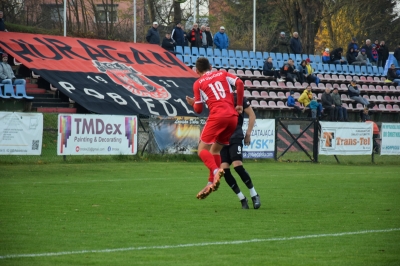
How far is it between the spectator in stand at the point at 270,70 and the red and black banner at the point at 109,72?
12.7 feet

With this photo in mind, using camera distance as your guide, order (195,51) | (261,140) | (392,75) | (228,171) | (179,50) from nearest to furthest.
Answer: (228,171) → (261,140) → (195,51) → (179,50) → (392,75)

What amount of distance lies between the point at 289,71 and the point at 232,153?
25.6 meters

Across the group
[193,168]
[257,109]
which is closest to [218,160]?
[193,168]

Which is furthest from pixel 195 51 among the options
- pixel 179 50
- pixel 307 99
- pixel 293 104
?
pixel 307 99

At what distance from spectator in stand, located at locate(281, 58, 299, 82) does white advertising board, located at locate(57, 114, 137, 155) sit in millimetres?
14379

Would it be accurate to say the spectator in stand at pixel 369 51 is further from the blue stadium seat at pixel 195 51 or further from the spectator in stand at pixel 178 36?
the spectator in stand at pixel 178 36

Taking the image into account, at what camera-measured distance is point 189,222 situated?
33.6ft

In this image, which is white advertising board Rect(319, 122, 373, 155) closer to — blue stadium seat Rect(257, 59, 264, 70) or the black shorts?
blue stadium seat Rect(257, 59, 264, 70)

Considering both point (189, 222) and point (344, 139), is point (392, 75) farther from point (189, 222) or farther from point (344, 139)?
point (189, 222)

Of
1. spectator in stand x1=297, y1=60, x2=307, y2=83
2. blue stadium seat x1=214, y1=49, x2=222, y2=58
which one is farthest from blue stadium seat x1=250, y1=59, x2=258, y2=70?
spectator in stand x1=297, y1=60, x2=307, y2=83

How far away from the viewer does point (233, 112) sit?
11.6m

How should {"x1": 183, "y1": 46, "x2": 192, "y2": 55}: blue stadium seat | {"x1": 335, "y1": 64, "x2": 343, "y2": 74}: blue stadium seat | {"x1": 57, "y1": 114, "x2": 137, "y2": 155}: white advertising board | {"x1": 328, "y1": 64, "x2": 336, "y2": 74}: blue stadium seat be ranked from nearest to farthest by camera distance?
1. {"x1": 57, "y1": 114, "x2": 137, "y2": 155}: white advertising board
2. {"x1": 183, "y1": 46, "x2": 192, "y2": 55}: blue stadium seat
3. {"x1": 328, "y1": 64, "x2": 336, "y2": 74}: blue stadium seat
4. {"x1": 335, "y1": 64, "x2": 343, "y2": 74}: blue stadium seat

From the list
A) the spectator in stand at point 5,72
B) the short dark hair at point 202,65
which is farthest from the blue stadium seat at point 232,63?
the short dark hair at point 202,65

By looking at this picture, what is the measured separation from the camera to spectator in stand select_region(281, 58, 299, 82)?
3692 cm
